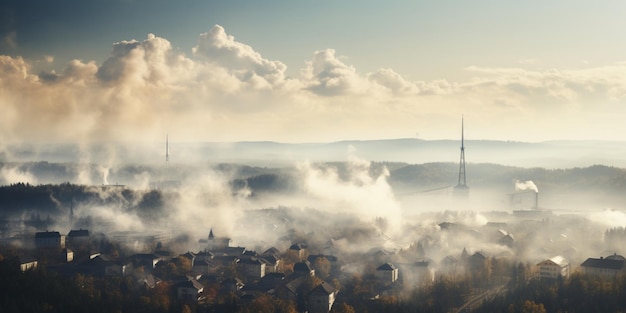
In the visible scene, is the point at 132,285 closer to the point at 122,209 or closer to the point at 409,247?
the point at 409,247

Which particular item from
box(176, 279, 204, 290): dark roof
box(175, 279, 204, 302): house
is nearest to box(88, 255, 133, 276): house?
box(176, 279, 204, 290): dark roof

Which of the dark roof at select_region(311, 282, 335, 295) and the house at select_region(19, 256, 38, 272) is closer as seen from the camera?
the dark roof at select_region(311, 282, 335, 295)

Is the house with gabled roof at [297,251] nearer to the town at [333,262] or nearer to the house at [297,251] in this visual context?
the house at [297,251]

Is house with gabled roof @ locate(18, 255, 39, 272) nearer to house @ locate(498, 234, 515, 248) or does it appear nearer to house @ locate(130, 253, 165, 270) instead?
house @ locate(130, 253, 165, 270)

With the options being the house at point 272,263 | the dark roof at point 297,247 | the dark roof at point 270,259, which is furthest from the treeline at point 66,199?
the house at point 272,263

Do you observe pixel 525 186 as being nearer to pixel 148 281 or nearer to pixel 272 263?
pixel 272 263

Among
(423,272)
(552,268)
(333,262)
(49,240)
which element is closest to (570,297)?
(552,268)
